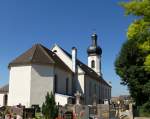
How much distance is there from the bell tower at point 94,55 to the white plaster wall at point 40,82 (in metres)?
22.3

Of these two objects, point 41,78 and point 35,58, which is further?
point 35,58

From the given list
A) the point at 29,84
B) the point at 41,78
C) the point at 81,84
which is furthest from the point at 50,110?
the point at 81,84

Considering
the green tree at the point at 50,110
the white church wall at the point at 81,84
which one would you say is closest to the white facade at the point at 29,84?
the white church wall at the point at 81,84

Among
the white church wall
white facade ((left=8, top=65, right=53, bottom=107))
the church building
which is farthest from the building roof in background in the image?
the white church wall

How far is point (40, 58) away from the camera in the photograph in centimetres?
4128

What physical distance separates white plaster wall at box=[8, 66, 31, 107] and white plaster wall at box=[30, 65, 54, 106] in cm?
52

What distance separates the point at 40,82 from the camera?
3997 centimetres

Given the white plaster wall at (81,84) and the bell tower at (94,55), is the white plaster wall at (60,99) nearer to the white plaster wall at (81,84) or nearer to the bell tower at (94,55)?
the white plaster wall at (81,84)

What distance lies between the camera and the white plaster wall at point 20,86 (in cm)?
3928

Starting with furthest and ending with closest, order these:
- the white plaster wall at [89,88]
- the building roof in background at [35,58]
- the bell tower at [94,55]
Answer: the bell tower at [94,55], the white plaster wall at [89,88], the building roof in background at [35,58]

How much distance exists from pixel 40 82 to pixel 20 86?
2510 millimetres

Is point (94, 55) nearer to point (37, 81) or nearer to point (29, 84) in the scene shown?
point (37, 81)

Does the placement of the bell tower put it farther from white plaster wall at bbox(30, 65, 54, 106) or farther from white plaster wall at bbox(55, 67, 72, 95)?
white plaster wall at bbox(30, 65, 54, 106)

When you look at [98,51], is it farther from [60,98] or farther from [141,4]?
[141,4]
